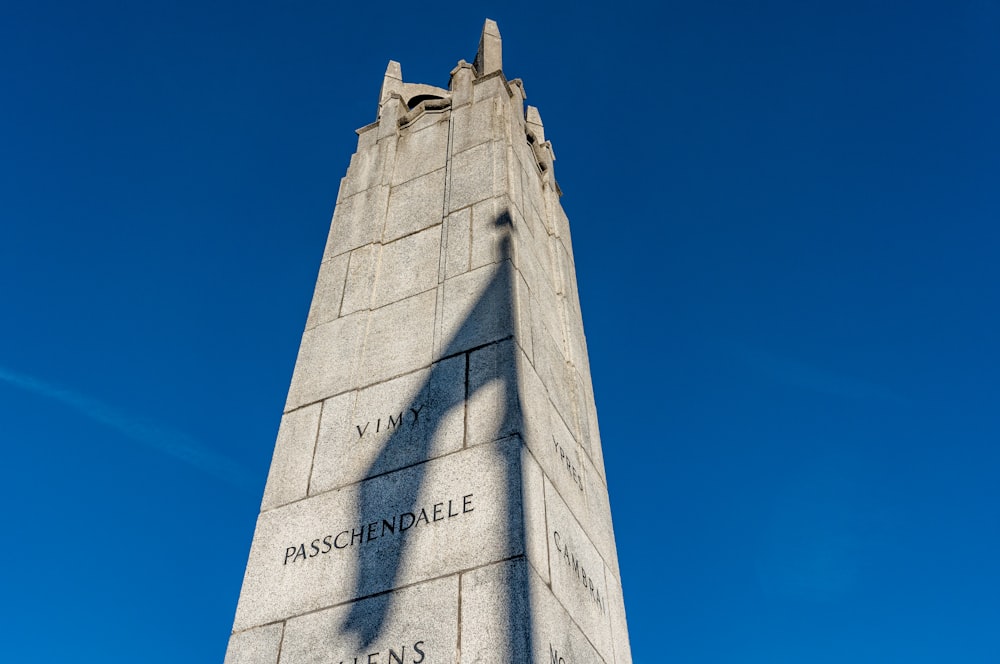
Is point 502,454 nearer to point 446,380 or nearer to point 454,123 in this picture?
point 446,380

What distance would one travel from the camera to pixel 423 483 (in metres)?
8.96

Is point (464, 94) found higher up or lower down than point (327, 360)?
higher up

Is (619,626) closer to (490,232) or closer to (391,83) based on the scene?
(490,232)

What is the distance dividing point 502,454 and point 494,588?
1525 mm

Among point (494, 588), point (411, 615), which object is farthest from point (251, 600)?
point (494, 588)

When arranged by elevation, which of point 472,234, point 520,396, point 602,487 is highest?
point 472,234

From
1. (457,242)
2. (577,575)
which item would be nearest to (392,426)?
(577,575)

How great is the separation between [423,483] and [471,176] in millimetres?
6239

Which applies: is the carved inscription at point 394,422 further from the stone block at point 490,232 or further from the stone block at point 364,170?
the stone block at point 364,170

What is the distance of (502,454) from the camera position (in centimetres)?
871

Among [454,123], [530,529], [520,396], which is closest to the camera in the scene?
[530,529]

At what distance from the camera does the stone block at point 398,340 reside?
10648 millimetres

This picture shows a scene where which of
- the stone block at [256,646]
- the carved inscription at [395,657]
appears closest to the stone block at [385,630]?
the carved inscription at [395,657]

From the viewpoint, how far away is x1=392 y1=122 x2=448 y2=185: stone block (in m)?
14.8
